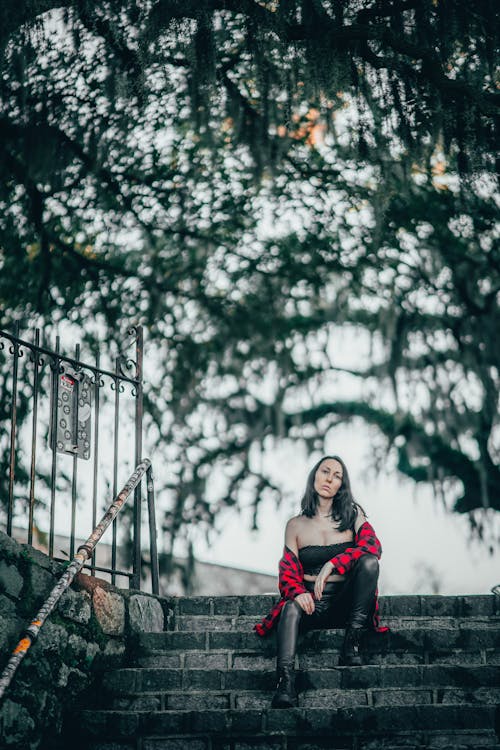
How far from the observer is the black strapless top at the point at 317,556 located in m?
4.81

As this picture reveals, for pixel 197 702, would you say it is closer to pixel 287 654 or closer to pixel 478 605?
pixel 287 654

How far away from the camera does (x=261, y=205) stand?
840cm

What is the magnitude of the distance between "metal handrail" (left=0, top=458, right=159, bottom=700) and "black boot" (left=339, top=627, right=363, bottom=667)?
4.45 ft

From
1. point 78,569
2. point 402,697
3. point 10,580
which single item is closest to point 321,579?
point 402,697

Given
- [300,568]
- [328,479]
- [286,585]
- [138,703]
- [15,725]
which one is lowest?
[15,725]

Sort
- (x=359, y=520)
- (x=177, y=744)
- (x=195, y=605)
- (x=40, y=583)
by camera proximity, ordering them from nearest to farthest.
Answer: (x=177, y=744) → (x=40, y=583) → (x=359, y=520) → (x=195, y=605)

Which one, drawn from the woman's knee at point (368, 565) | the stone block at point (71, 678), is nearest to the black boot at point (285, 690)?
the woman's knee at point (368, 565)

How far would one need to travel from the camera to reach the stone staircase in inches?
146

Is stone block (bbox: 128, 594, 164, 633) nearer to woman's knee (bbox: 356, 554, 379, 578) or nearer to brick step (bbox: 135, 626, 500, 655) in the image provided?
brick step (bbox: 135, 626, 500, 655)

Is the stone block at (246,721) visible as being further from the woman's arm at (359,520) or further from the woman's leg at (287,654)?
the woman's arm at (359,520)

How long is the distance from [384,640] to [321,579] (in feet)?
1.45

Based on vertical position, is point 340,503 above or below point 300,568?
above

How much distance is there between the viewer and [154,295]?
9.36 metres

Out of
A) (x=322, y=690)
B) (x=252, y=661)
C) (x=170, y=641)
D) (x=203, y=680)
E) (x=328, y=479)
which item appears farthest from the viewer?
(x=328, y=479)
